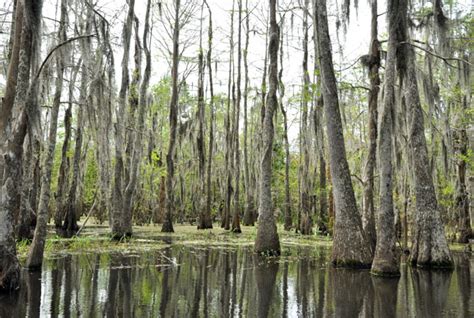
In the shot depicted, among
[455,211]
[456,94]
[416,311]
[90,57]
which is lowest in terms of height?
[416,311]

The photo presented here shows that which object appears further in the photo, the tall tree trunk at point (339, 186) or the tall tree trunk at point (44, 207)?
the tall tree trunk at point (339, 186)

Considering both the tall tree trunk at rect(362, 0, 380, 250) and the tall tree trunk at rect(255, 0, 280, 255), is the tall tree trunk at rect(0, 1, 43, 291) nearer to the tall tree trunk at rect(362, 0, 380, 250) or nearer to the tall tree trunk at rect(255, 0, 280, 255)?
the tall tree trunk at rect(255, 0, 280, 255)

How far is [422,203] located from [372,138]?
7.29 ft

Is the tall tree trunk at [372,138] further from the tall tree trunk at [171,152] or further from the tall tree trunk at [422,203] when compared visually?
the tall tree trunk at [171,152]

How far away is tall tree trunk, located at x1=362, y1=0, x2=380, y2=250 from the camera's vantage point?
11945 millimetres

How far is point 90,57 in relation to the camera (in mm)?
7730

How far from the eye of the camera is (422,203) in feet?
35.6

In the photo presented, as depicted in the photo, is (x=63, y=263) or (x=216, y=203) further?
(x=216, y=203)

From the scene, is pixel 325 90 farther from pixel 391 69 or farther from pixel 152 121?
pixel 152 121

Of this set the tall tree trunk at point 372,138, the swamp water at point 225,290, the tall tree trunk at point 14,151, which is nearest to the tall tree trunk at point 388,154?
the swamp water at point 225,290

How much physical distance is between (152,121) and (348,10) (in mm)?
19976

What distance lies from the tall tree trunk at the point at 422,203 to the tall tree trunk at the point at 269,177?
367cm

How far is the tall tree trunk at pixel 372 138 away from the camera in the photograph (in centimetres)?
1195

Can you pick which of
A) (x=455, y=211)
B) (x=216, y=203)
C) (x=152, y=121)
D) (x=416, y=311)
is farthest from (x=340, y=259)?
(x=216, y=203)
